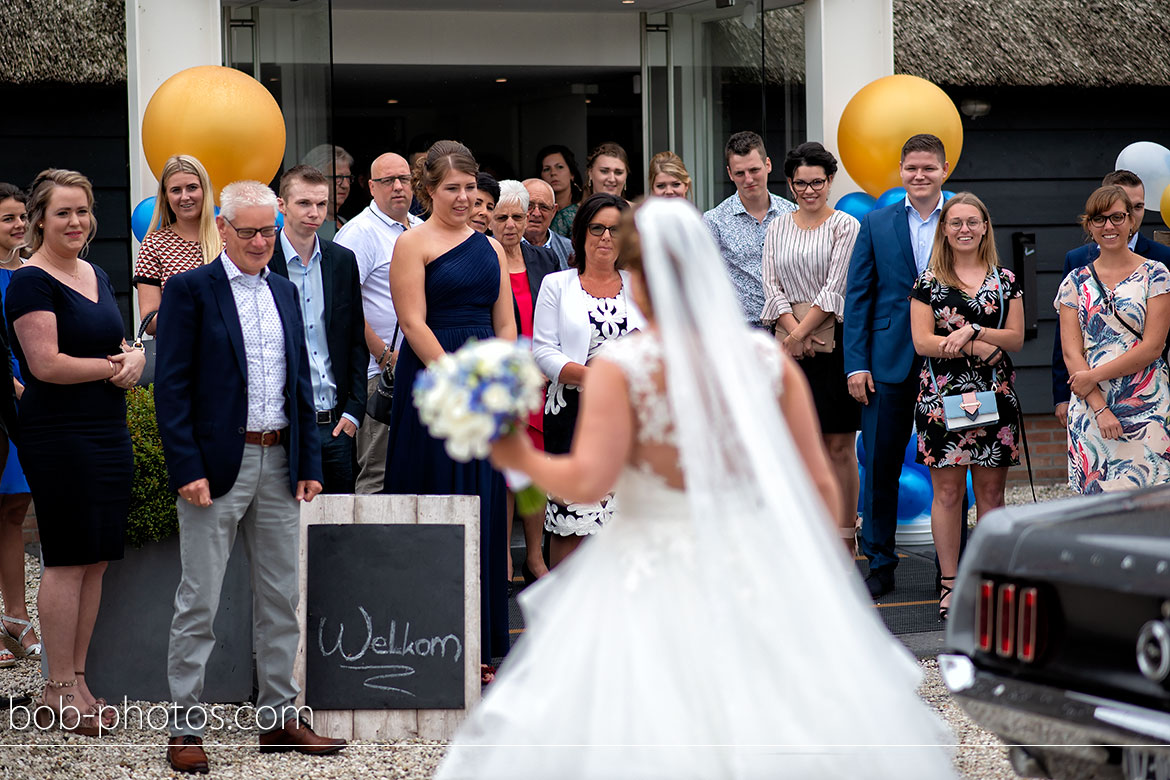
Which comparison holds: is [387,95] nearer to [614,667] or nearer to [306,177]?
[306,177]

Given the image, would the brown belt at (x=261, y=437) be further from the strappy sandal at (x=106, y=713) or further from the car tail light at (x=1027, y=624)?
the car tail light at (x=1027, y=624)

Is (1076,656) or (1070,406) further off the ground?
(1070,406)

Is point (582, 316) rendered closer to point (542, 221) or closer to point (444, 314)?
point (444, 314)

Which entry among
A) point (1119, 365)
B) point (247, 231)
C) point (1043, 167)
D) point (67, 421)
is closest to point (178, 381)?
point (247, 231)

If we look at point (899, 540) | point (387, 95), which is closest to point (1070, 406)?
point (899, 540)

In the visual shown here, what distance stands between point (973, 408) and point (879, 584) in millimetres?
1173

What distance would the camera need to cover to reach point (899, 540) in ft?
26.5

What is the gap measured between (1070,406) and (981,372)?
483 millimetres

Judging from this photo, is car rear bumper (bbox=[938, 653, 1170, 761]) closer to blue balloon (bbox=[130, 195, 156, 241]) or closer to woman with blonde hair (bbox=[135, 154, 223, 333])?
woman with blonde hair (bbox=[135, 154, 223, 333])

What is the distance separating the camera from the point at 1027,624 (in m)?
3.25

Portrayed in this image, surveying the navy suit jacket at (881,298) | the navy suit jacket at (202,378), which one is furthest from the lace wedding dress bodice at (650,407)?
the navy suit jacket at (881,298)

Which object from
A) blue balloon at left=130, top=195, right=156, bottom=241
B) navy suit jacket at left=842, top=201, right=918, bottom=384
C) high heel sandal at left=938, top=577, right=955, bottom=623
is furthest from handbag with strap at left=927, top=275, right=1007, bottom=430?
blue balloon at left=130, top=195, right=156, bottom=241

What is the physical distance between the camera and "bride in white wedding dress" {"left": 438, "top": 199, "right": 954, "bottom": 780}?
2.70m

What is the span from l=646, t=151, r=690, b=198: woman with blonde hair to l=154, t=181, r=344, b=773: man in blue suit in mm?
2985
